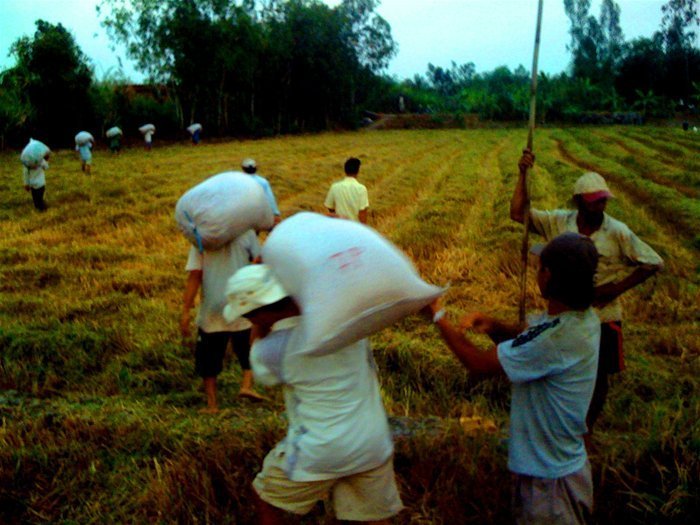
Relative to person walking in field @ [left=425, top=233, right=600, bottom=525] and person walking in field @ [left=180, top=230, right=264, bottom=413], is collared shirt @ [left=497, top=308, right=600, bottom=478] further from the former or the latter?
person walking in field @ [left=180, top=230, right=264, bottom=413]

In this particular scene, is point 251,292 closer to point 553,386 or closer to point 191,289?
point 553,386

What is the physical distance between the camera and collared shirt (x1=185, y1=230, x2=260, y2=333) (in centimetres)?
484

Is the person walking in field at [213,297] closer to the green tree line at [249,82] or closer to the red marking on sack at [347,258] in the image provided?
the red marking on sack at [347,258]

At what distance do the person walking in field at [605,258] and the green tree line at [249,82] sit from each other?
30.0m

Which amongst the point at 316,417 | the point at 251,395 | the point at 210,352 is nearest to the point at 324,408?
the point at 316,417

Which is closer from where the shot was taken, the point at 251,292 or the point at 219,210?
the point at 251,292

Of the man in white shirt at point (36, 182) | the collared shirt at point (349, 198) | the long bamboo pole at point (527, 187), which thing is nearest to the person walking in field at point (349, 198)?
the collared shirt at point (349, 198)

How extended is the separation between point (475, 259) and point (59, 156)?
21.5m

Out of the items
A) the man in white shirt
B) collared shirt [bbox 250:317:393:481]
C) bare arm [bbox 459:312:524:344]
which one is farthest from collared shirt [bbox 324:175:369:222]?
the man in white shirt

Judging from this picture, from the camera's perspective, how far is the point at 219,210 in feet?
15.0

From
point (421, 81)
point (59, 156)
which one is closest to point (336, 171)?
point (59, 156)

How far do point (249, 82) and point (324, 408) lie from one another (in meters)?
39.9

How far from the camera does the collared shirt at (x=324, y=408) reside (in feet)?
8.20

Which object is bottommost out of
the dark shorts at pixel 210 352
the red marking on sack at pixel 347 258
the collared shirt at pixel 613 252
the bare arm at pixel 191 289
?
the dark shorts at pixel 210 352
